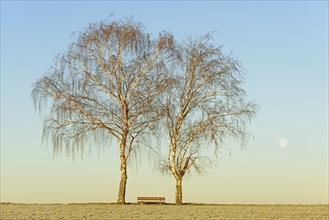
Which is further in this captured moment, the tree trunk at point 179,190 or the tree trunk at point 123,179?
the tree trunk at point 179,190

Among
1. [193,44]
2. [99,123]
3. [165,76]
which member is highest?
[193,44]

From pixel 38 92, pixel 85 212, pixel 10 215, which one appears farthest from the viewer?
pixel 38 92

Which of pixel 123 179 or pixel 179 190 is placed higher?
pixel 123 179

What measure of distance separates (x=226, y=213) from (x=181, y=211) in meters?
2.39

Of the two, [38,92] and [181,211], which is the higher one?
[38,92]

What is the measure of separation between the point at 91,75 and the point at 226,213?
14.0 meters

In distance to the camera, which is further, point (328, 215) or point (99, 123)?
point (99, 123)

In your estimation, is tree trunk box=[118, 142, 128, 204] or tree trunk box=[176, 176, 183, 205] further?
tree trunk box=[176, 176, 183, 205]

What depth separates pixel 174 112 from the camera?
38094mm

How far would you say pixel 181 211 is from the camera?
98.6 ft

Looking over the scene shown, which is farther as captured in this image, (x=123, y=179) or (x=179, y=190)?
(x=179, y=190)

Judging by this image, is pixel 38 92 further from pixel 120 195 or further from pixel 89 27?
pixel 120 195

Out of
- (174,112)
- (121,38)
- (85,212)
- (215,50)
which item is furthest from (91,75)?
(85,212)

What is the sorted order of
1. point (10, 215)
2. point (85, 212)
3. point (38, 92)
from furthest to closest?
point (38, 92) < point (85, 212) < point (10, 215)
